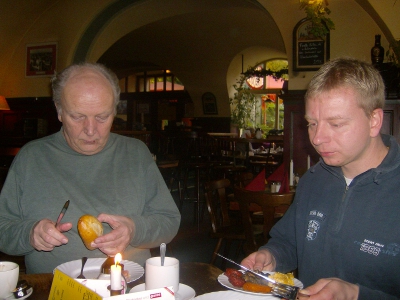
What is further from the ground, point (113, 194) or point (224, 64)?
point (224, 64)

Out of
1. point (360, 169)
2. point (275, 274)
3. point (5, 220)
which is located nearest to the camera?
point (275, 274)

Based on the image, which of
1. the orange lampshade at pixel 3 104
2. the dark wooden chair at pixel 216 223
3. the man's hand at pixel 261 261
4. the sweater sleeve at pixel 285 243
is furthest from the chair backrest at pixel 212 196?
the orange lampshade at pixel 3 104

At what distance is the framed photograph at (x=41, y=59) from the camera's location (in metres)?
6.71

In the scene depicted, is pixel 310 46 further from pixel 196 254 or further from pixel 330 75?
pixel 330 75

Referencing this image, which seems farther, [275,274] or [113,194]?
[113,194]

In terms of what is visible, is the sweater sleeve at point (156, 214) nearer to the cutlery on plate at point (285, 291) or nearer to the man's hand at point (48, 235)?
the man's hand at point (48, 235)

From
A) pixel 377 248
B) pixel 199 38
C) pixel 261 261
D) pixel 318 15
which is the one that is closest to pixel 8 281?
pixel 261 261

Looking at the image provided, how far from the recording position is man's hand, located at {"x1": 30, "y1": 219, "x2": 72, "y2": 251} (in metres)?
1.41

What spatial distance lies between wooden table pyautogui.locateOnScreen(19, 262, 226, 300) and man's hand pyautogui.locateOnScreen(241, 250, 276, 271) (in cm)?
13

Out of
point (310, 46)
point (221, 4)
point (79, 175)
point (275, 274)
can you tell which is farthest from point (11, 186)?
point (221, 4)

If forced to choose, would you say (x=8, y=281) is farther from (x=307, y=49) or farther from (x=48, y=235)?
(x=307, y=49)

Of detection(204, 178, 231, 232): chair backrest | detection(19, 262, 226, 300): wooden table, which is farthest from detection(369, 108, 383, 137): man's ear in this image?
detection(204, 178, 231, 232): chair backrest

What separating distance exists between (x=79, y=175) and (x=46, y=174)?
0.50 ft

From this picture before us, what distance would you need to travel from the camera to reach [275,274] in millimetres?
→ 1356
